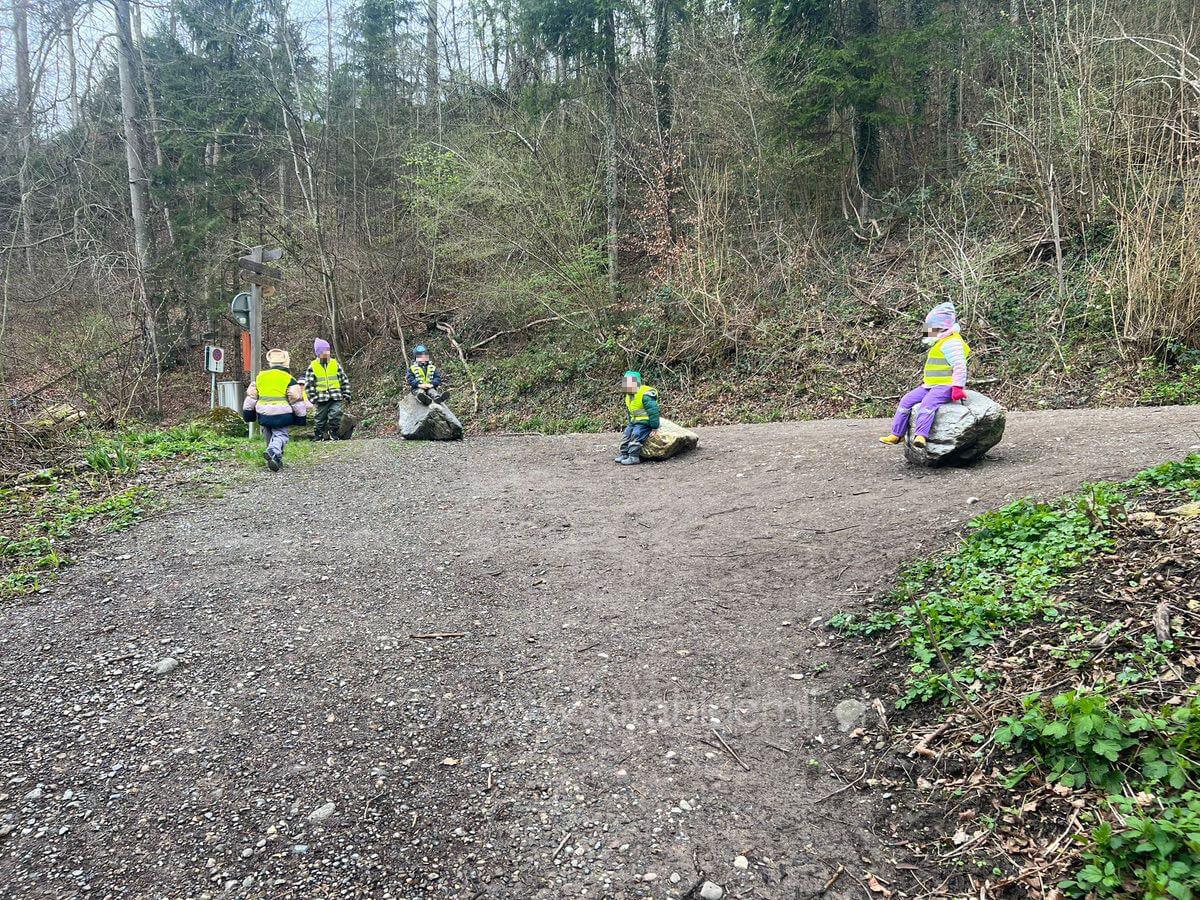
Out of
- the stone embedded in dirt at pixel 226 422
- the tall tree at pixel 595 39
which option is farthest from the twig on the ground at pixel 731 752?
the tall tree at pixel 595 39

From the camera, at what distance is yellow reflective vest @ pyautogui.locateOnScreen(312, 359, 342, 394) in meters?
11.7

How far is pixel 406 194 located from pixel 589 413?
907cm

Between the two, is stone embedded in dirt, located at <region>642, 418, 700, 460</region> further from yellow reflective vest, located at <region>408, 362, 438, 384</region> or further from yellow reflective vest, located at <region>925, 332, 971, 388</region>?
yellow reflective vest, located at <region>408, 362, 438, 384</region>

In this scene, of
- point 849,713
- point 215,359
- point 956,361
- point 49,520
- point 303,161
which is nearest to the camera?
point 849,713

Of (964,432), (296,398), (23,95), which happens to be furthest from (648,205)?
(23,95)

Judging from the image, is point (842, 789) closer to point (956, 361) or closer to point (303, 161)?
point (956, 361)

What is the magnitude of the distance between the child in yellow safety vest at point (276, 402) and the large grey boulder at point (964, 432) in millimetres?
7553

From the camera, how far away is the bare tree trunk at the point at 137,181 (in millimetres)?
15680

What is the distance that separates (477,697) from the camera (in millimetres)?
3701

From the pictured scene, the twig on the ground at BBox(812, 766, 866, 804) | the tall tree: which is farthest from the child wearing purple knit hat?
the twig on the ground at BBox(812, 766, 866, 804)

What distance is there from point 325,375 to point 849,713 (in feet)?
35.0

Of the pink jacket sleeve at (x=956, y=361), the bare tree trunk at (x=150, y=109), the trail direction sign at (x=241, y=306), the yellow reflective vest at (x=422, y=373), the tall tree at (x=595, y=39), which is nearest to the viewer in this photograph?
the pink jacket sleeve at (x=956, y=361)

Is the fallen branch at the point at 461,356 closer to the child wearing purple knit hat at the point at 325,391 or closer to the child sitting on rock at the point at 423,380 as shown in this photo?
the child sitting on rock at the point at 423,380

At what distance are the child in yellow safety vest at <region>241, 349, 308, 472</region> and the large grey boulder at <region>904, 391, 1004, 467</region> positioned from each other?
7.55 m
